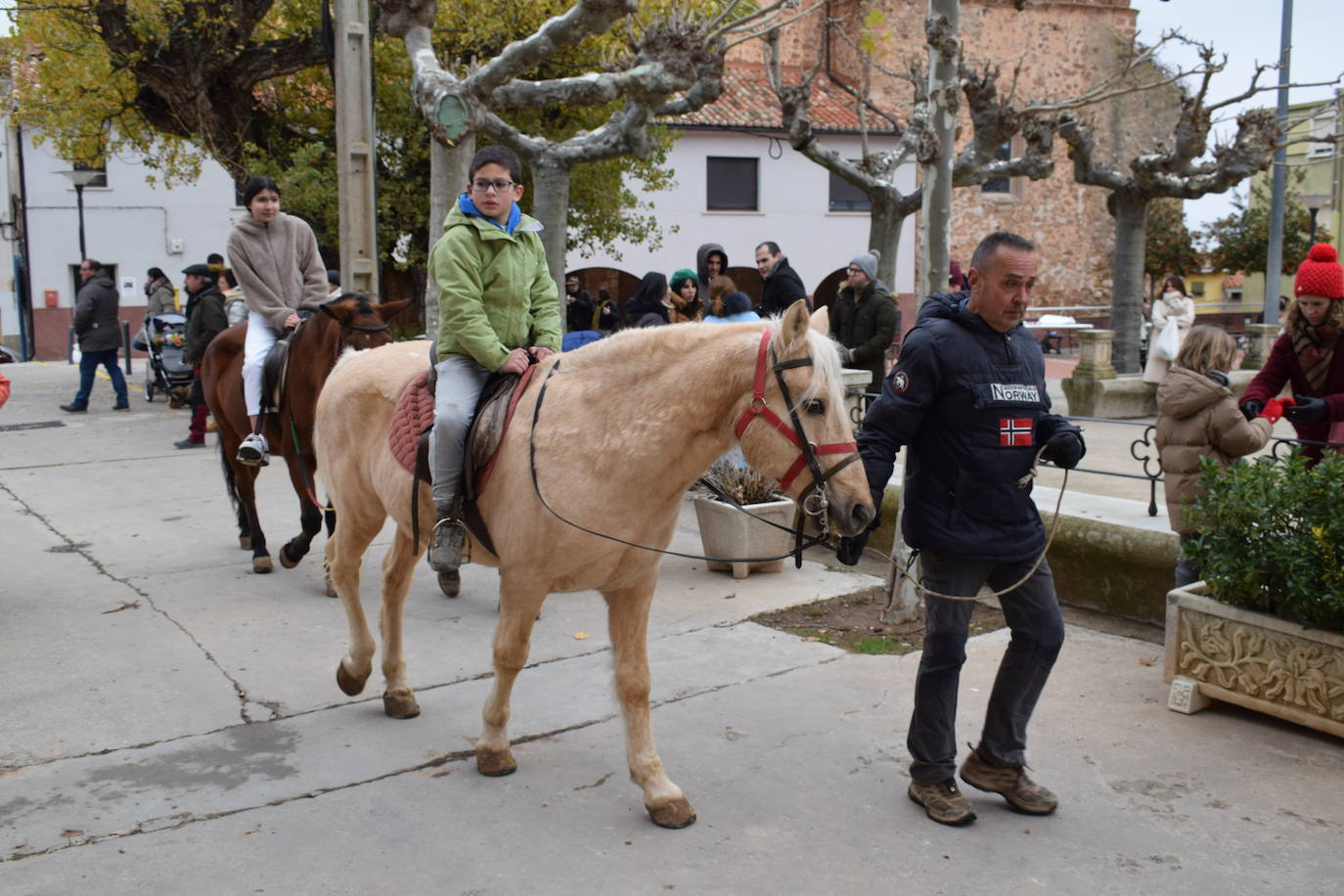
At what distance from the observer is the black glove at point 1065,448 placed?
3.89 meters

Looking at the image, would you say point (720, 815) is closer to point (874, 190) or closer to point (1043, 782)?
point (1043, 782)

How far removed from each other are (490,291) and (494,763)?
191 cm

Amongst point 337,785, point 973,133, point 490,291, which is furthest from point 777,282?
point 973,133

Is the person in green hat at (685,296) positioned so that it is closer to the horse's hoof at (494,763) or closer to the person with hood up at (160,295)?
the horse's hoof at (494,763)

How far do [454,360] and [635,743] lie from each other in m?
1.67

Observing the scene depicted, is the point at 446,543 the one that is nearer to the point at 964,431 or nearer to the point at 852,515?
the point at 852,515

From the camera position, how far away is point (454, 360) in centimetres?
463

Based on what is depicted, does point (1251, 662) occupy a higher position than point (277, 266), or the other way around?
point (277, 266)

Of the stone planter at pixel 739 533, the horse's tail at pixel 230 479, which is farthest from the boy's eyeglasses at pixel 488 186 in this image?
the horse's tail at pixel 230 479

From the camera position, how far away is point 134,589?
7.24 metres

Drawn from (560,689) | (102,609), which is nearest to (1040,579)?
(560,689)

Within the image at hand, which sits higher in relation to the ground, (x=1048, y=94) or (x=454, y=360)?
(x=1048, y=94)

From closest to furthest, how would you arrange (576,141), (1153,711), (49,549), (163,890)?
(163,890) → (1153,711) → (49,549) → (576,141)

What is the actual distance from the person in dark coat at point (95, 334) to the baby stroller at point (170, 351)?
1.58ft
